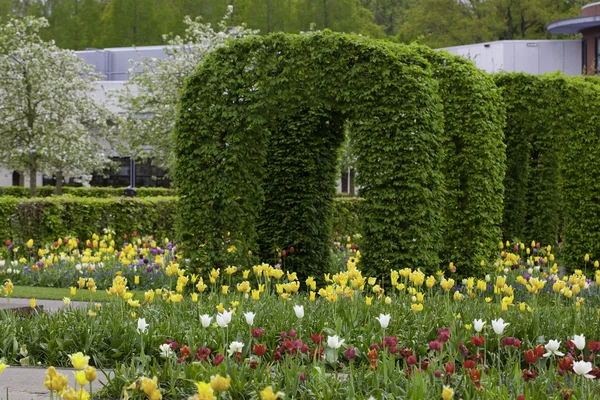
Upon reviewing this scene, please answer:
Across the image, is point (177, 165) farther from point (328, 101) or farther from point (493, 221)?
point (493, 221)

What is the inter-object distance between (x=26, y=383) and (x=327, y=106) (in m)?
5.47

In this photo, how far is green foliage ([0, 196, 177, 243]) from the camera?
42.6 ft

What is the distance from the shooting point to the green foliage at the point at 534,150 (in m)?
13.1

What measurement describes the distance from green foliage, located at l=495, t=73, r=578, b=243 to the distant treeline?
33.4 meters

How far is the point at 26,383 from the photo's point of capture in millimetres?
4879

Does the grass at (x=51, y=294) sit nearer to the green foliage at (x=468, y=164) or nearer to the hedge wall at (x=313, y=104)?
the hedge wall at (x=313, y=104)

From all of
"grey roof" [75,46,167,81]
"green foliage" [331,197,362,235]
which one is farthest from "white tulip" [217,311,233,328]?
"grey roof" [75,46,167,81]

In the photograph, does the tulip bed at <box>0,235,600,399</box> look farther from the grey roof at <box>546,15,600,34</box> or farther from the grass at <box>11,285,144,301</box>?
the grey roof at <box>546,15,600,34</box>

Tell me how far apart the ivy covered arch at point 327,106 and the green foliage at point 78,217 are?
4.78m

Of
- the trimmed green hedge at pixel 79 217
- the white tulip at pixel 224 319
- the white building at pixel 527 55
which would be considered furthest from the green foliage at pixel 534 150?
the white building at pixel 527 55

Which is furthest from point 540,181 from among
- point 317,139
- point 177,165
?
point 177,165

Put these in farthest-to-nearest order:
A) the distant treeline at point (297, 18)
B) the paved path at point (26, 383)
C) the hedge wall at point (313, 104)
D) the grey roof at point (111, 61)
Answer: the distant treeline at point (297, 18) → the grey roof at point (111, 61) → the hedge wall at point (313, 104) → the paved path at point (26, 383)

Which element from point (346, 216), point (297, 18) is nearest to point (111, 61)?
point (297, 18)

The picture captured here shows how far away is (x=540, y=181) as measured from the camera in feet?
49.5
